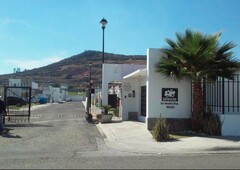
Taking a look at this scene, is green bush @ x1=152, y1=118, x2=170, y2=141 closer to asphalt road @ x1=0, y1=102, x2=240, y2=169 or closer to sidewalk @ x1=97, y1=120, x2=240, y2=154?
sidewalk @ x1=97, y1=120, x2=240, y2=154

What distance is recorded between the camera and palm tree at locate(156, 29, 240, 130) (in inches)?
642

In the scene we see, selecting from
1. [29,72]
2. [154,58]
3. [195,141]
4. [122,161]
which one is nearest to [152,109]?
[154,58]

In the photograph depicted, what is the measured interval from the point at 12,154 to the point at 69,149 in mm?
1981

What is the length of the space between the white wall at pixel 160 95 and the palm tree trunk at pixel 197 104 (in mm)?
1189

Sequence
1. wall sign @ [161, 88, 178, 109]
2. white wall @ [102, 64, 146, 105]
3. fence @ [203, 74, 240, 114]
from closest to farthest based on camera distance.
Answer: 1. fence @ [203, 74, 240, 114]
2. wall sign @ [161, 88, 178, 109]
3. white wall @ [102, 64, 146, 105]

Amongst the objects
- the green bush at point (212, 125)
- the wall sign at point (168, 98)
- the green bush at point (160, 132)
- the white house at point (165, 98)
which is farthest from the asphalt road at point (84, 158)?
the green bush at point (212, 125)

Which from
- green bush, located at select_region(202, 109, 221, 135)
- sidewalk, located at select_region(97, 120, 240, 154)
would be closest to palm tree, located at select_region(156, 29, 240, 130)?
green bush, located at select_region(202, 109, 221, 135)

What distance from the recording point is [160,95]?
18.4 m

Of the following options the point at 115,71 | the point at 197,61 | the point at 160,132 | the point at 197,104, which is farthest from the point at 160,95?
the point at 115,71

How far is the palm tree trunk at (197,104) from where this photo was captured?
17156 mm

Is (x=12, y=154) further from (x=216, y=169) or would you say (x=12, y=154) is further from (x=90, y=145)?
(x=216, y=169)

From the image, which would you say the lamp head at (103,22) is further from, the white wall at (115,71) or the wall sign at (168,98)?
the wall sign at (168,98)

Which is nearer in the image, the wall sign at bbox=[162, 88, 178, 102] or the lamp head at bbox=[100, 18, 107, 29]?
the wall sign at bbox=[162, 88, 178, 102]

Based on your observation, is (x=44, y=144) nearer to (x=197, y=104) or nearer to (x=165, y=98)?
(x=165, y=98)
